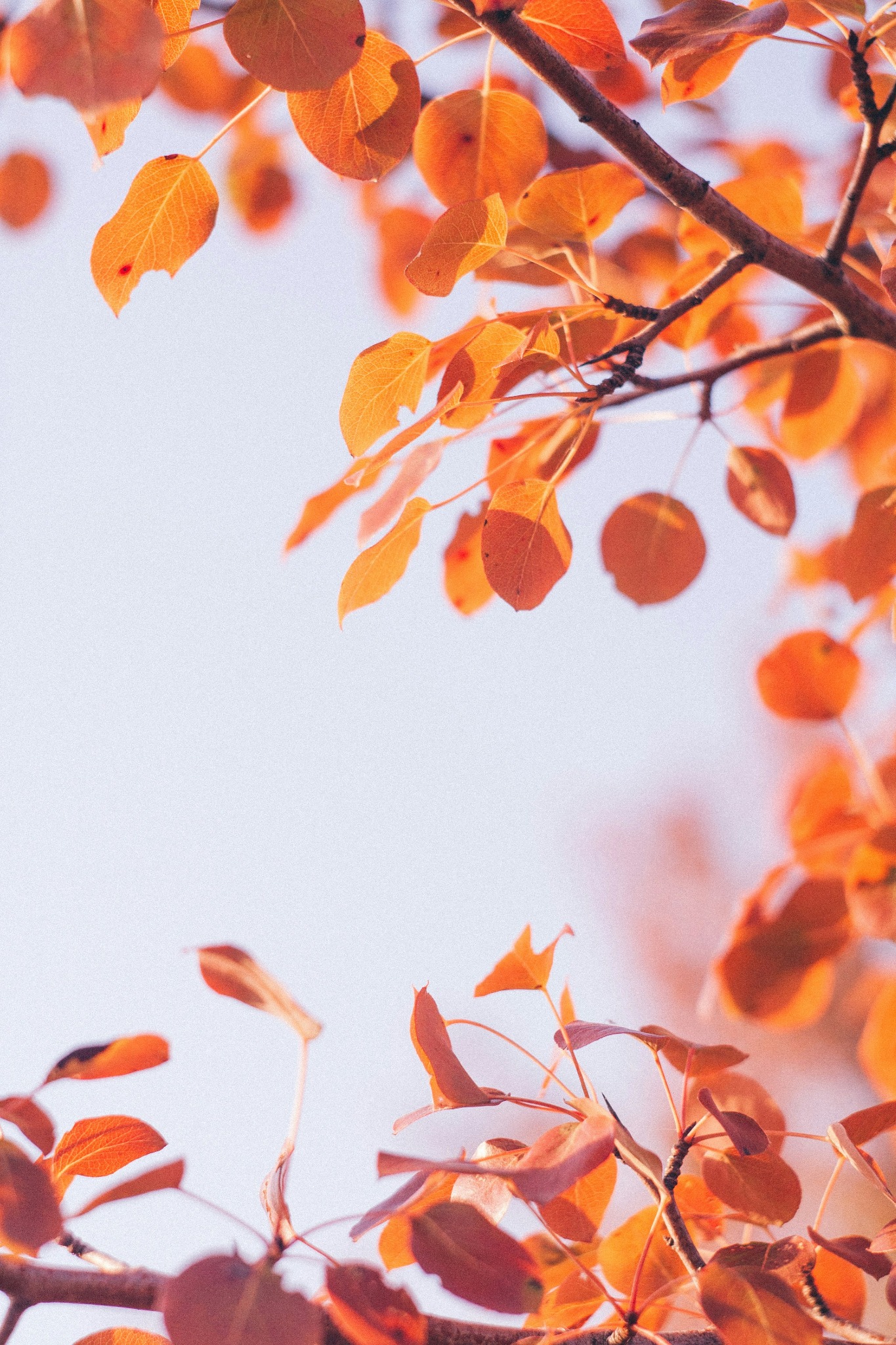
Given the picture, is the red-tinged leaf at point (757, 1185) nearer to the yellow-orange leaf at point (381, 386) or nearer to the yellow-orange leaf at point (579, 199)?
the yellow-orange leaf at point (381, 386)

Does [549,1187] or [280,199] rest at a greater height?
[280,199]

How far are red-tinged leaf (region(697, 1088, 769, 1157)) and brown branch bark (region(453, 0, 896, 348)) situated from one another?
0.42 metres

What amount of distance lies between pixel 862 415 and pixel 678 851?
4249mm

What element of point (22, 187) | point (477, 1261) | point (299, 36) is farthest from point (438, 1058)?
point (22, 187)

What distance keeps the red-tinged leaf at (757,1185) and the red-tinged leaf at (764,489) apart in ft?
1.29

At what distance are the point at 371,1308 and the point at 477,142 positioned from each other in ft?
1.87

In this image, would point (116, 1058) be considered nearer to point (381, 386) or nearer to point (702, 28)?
point (381, 386)

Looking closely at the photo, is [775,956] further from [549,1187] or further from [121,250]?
[121,250]

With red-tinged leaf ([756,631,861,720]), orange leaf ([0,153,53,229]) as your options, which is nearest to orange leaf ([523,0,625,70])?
red-tinged leaf ([756,631,861,720])

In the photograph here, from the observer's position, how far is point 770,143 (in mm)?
1012

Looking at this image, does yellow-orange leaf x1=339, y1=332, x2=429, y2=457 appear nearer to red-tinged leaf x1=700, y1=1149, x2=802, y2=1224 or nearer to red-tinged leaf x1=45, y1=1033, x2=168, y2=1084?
red-tinged leaf x1=45, y1=1033, x2=168, y2=1084

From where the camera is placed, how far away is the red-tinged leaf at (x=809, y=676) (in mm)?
740

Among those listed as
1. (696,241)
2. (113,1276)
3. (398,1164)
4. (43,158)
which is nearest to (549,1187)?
(398,1164)

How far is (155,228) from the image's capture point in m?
0.49
